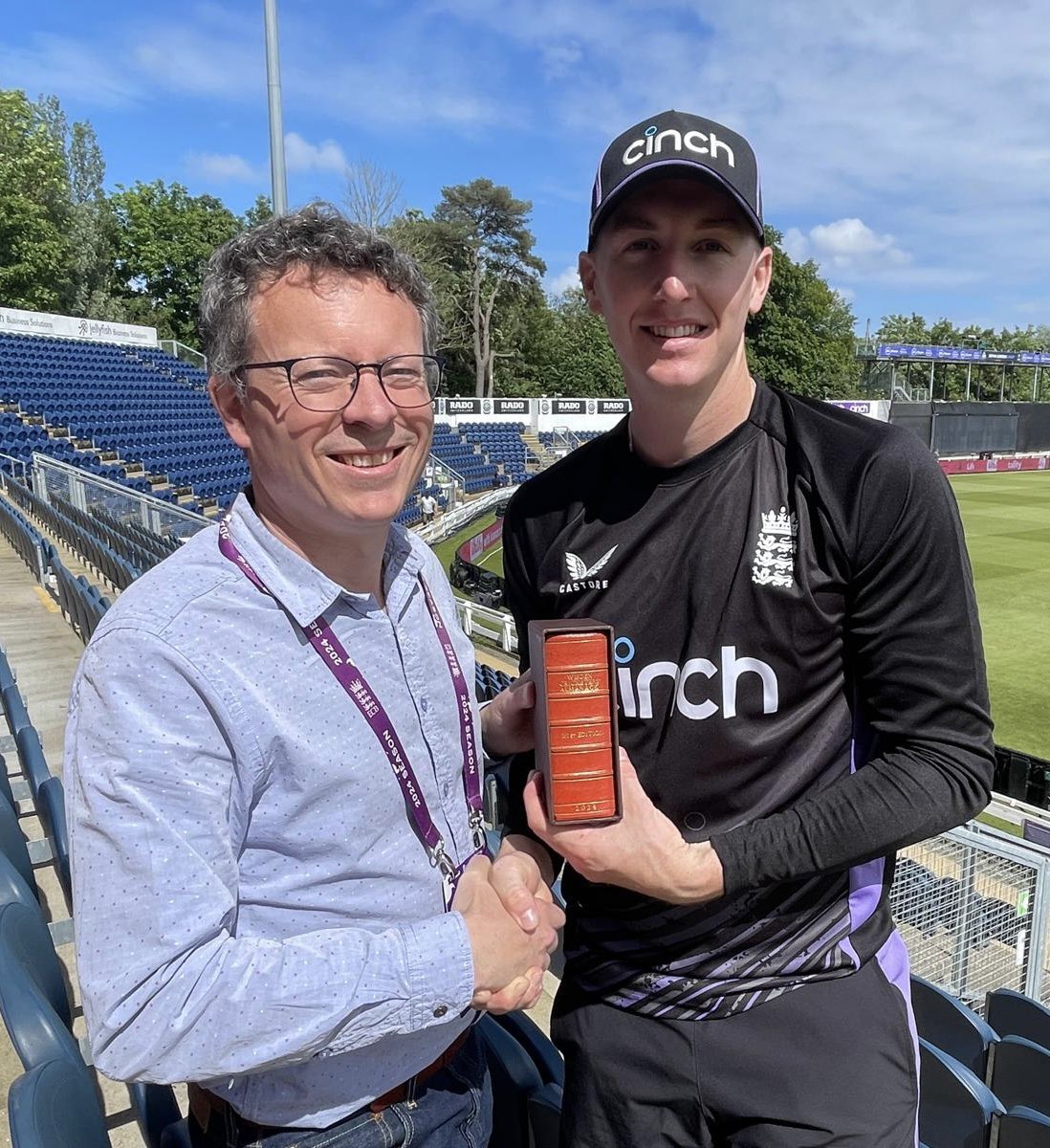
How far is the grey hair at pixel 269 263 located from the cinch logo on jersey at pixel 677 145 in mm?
436

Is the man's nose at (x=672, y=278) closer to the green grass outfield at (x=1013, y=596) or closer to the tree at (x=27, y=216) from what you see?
the green grass outfield at (x=1013, y=596)

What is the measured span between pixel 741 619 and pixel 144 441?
20904 mm

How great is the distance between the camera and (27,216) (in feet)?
117

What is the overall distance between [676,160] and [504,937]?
122 centimetres

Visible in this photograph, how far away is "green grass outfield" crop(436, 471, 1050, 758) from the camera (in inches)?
393

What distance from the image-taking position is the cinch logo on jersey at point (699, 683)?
4.48 feet

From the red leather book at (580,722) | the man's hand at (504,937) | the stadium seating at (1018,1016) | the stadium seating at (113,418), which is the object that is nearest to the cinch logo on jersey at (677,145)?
the red leather book at (580,722)

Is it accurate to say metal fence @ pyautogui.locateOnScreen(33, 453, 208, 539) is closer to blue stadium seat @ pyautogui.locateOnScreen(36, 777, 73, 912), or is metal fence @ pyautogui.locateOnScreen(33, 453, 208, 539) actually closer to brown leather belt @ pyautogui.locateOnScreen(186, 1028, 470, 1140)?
blue stadium seat @ pyautogui.locateOnScreen(36, 777, 73, 912)

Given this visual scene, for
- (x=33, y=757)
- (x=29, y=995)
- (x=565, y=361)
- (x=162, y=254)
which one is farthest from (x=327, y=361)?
(x=565, y=361)

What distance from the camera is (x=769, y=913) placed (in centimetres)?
139

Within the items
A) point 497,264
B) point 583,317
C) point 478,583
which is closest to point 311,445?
point 478,583

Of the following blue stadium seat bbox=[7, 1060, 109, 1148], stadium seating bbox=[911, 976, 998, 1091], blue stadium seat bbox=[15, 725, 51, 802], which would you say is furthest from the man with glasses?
stadium seating bbox=[911, 976, 998, 1091]

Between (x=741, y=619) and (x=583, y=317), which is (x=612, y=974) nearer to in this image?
(x=741, y=619)

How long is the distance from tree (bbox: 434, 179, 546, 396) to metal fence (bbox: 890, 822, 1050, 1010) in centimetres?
4605
